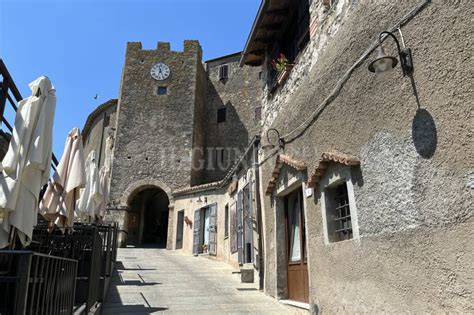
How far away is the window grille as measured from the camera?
486cm

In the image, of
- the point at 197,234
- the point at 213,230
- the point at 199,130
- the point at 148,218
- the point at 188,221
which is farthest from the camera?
the point at 148,218

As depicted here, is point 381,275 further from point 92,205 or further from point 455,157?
point 92,205

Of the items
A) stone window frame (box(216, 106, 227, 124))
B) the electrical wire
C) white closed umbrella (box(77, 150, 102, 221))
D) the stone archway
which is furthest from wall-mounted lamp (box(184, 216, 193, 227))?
the electrical wire

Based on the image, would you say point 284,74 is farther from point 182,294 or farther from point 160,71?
point 160,71

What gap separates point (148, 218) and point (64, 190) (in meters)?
18.6

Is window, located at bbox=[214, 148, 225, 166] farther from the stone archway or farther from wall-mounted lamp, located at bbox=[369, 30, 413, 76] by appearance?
wall-mounted lamp, located at bbox=[369, 30, 413, 76]

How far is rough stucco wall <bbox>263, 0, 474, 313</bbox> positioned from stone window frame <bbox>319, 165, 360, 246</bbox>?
4.4 inches

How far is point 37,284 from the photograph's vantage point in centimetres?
264

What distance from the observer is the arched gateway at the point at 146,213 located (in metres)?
19.9

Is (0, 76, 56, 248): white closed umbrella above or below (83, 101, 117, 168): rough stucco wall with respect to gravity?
below

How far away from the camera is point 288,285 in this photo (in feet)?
21.8

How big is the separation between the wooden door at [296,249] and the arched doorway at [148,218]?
1450 centimetres

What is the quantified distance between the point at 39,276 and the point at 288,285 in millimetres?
4860

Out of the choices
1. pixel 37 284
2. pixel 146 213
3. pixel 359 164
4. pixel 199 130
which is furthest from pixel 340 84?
pixel 146 213
